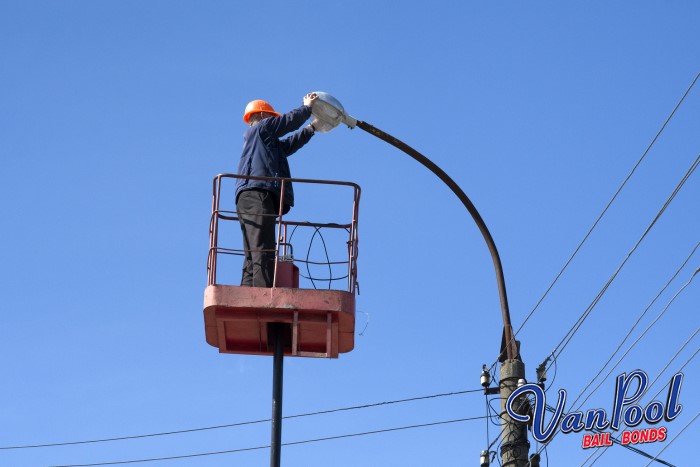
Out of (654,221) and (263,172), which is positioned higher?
(263,172)

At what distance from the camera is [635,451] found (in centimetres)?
1547

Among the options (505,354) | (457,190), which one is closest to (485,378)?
(505,354)

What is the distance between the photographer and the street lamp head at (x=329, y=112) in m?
13.6

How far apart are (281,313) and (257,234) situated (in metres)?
1.03

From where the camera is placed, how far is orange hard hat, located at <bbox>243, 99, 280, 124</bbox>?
47.1ft

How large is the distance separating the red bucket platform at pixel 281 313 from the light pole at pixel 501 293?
0.86 metres

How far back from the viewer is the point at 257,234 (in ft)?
42.9

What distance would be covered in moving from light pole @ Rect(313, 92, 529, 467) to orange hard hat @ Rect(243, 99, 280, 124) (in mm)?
800

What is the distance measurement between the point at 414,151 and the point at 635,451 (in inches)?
203

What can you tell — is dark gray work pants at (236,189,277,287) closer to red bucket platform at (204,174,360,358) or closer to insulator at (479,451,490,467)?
red bucket platform at (204,174,360,358)

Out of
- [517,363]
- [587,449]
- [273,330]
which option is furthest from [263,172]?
[587,449]

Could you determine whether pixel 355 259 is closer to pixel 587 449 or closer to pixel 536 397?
pixel 536 397

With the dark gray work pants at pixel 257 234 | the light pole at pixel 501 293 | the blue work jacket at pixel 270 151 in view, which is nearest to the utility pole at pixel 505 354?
the light pole at pixel 501 293

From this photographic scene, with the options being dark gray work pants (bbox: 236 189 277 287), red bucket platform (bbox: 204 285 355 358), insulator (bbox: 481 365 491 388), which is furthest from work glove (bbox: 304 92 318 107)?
insulator (bbox: 481 365 491 388)
